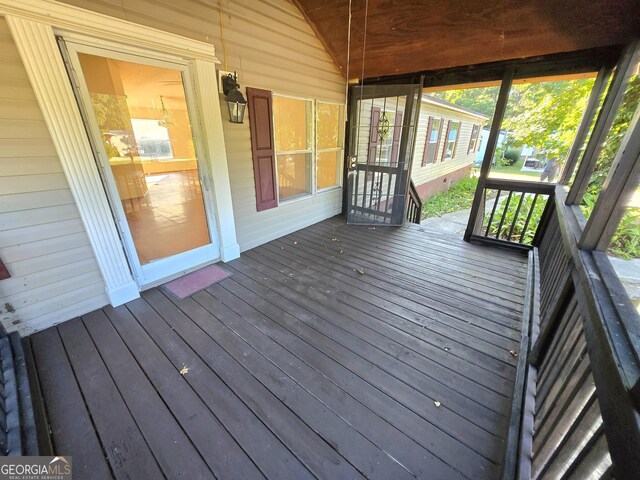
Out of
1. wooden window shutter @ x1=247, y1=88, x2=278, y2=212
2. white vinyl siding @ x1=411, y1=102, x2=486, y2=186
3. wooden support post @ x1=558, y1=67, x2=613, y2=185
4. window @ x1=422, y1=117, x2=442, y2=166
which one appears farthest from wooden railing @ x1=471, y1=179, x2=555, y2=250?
window @ x1=422, y1=117, x2=442, y2=166

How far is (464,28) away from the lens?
2598 millimetres

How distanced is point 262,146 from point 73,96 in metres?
1.71

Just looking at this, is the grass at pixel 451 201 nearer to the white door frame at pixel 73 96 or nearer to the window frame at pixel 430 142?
the window frame at pixel 430 142

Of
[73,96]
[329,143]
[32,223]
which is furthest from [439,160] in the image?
[32,223]

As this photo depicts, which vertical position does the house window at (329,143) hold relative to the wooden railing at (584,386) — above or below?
above

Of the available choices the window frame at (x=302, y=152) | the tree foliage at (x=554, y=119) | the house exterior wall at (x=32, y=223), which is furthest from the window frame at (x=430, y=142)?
the house exterior wall at (x=32, y=223)

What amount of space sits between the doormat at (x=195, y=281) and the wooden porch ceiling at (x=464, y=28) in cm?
332

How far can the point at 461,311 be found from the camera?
222 centimetres

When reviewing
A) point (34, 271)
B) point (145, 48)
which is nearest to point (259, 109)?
point (145, 48)

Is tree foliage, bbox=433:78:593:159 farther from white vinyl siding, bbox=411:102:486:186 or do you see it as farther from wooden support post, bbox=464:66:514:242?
white vinyl siding, bbox=411:102:486:186

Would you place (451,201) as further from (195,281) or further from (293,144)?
(195,281)

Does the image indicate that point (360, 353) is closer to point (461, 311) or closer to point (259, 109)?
point (461, 311)

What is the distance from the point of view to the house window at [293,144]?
3.44 meters

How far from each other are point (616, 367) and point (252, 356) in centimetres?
174
